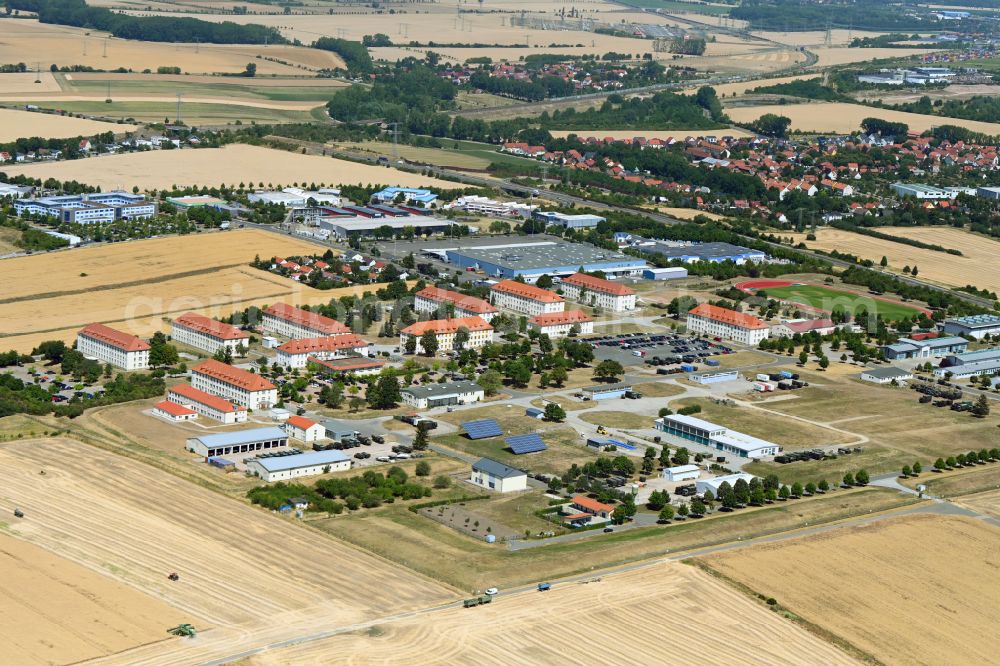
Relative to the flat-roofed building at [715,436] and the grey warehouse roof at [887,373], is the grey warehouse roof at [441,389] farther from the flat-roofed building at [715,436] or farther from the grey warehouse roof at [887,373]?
the grey warehouse roof at [887,373]

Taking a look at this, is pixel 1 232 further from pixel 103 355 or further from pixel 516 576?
pixel 516 576

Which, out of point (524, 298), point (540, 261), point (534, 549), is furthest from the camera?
point (540, 261)

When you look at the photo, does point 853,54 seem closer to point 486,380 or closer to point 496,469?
point 486,380

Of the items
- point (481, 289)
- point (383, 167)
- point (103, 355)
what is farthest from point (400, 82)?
point (103, 355)

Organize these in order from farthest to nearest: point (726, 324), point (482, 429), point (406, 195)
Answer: point (406, 195) < point (726, 324) < point (482, 429)

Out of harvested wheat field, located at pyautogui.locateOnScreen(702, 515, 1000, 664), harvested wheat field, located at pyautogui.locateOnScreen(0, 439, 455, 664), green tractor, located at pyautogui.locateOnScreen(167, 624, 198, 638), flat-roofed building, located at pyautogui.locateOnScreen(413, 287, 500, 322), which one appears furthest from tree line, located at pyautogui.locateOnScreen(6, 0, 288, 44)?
green tractor, located at pyautogui.locateOnScreen(167, 624, 198, 638)

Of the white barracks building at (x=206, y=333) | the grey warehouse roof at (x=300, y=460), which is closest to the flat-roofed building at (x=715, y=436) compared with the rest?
the grey warehouse roof at (x=300, y=460)

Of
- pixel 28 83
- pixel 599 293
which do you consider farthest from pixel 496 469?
pixel 28 83

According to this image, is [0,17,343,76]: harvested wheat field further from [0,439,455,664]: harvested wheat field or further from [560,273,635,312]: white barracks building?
[0,439,455,664]: harvested wheat field
